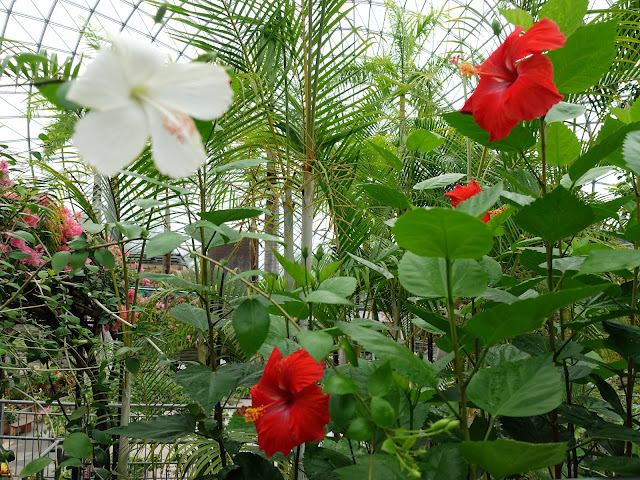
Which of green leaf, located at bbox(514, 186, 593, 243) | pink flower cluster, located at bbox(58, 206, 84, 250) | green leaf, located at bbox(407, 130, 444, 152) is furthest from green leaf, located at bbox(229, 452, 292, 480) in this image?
pink flower cluster, located at bbox(58, 206, 84, 250)

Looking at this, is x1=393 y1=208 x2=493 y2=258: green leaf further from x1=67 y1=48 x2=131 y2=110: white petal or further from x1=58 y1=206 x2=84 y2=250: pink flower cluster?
x1=58 y1=206 x2=84 y2=250: pink flower cluster

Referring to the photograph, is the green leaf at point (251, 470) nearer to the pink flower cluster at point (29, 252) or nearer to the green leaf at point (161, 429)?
the green leaf at point (161, 429)

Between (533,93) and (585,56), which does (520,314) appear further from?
(585,56)

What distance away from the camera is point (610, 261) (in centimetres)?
48

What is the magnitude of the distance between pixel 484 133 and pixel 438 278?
0.22 metres

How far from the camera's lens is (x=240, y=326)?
20.0 inches

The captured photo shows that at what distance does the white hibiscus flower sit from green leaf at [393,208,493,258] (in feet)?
0.70

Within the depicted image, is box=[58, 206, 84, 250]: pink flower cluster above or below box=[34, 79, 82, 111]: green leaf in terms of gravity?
above

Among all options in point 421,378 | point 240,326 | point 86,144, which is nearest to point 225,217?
point 240,326

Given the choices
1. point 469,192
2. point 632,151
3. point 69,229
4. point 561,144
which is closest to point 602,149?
point 632,151

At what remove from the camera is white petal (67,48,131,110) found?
0.19 m

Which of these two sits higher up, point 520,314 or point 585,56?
point 585,56

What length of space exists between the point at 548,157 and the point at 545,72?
0.82 ft

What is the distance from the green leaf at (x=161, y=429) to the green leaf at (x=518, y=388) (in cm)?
40
